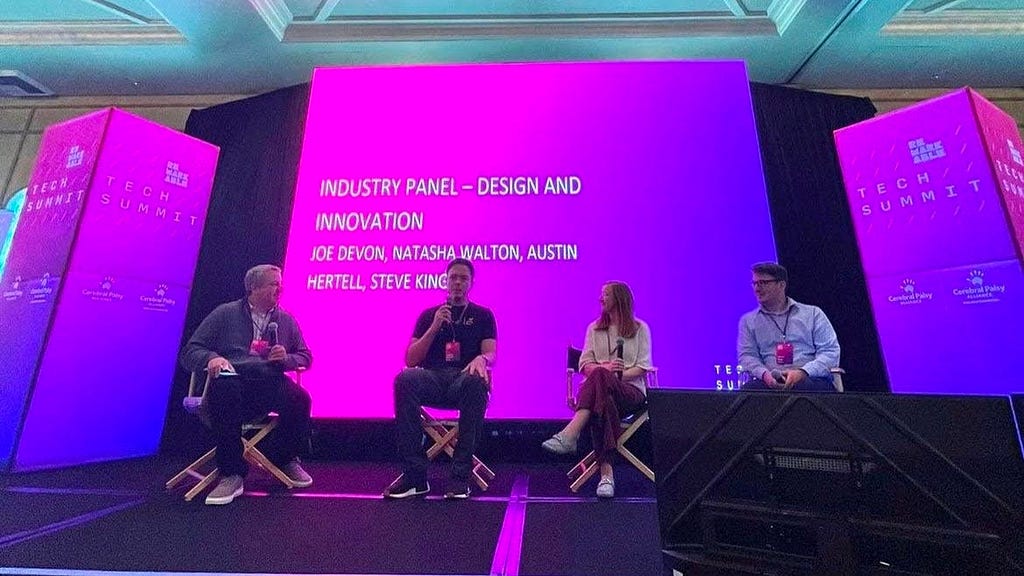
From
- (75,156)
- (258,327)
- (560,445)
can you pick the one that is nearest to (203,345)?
(258,327)

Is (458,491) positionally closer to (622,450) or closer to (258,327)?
(622,450)

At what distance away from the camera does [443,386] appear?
2.47 m

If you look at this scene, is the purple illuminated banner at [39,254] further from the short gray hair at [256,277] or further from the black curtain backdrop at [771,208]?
the short gray hair at [256,277]

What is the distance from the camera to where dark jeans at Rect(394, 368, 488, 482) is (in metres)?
2.26

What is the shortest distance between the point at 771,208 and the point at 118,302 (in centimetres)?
512

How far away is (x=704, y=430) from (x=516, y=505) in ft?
4.07

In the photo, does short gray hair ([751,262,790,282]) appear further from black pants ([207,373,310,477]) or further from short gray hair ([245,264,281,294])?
short gray hair ([245,264,281,294])

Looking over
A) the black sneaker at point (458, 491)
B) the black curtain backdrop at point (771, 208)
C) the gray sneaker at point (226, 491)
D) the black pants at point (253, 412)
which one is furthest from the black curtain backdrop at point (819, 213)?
the gray sneaker at point (226, 491)

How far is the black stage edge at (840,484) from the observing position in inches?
35.8

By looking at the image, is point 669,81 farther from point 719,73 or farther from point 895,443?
point 895,443

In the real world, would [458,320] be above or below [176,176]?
below

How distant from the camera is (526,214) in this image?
3484mm

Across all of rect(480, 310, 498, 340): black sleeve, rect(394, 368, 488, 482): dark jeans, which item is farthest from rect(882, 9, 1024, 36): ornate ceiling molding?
rect(394, 368, 488, 482): dark jeans

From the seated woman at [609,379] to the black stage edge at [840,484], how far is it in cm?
116
